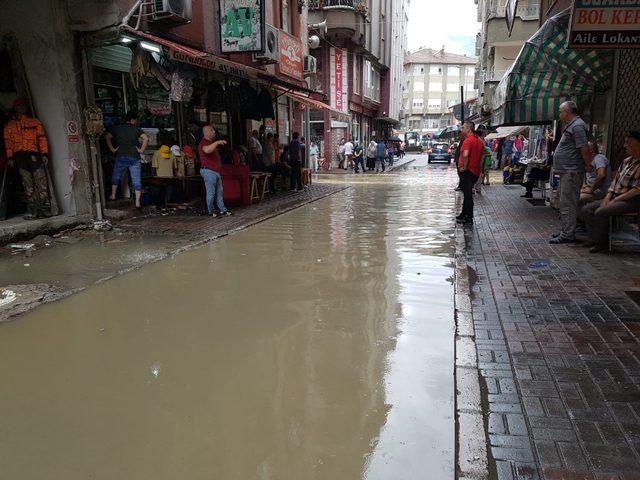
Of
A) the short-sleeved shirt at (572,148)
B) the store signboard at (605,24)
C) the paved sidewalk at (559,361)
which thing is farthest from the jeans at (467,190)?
the store signboard at (605,24)

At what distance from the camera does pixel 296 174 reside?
1666 centimetres

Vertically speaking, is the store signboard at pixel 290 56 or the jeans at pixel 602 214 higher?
the store signboard at pixel 290 56

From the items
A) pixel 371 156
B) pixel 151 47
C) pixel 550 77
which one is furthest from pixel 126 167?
pixel 371 156

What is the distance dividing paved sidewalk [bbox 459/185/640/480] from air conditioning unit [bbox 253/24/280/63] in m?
9.40

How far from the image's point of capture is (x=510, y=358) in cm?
388

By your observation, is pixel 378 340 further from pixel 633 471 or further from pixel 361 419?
pixel 633 471

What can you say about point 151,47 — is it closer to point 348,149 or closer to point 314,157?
point 314,157

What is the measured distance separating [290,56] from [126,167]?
350 inches

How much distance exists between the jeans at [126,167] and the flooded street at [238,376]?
4269 mm

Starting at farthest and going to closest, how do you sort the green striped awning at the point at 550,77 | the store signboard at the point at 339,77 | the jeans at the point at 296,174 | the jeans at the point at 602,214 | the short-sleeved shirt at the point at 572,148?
the store signboard at the point at 339,77
the jeans at the point at 296,174
the green striped awning at the point at 550,77
the short-sleeved shirt at the point at 572,148
the jeans at the point at 602,214

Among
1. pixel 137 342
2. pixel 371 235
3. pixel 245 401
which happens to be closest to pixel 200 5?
pixel 371 235

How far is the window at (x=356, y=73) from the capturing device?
3240cm

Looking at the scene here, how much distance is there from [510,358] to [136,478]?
2675 mm

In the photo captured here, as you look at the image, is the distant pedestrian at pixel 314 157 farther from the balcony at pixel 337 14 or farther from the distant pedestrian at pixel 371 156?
the balcony at pixel 337 14
